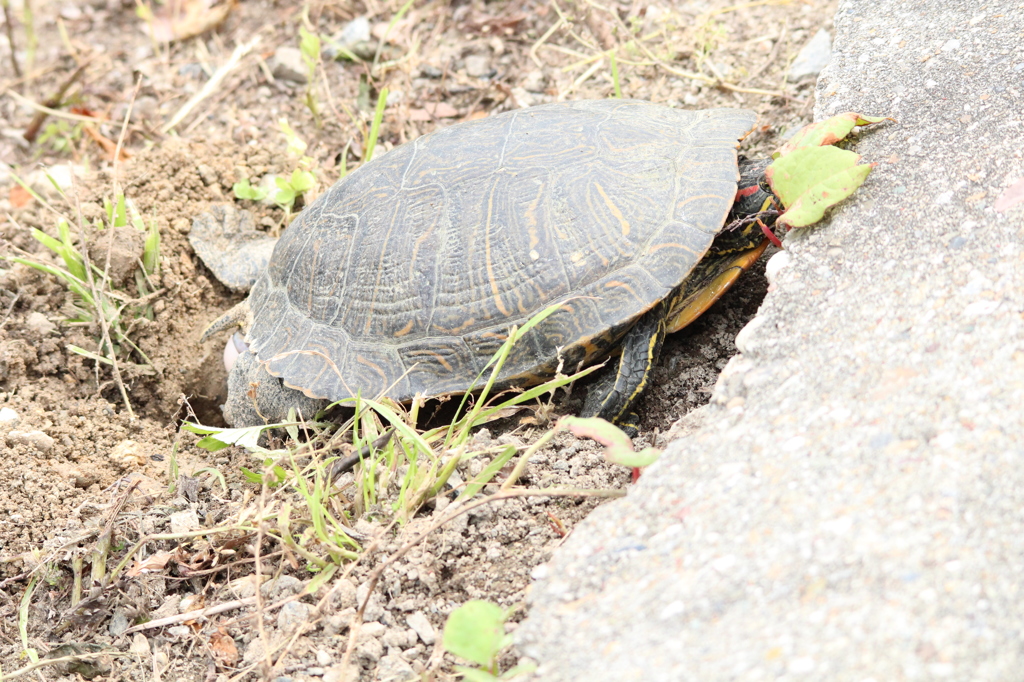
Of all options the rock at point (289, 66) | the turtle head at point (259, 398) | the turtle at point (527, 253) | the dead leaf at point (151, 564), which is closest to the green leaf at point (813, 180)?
the turtle at point (527, 253)

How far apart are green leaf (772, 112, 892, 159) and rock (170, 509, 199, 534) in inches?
99.6

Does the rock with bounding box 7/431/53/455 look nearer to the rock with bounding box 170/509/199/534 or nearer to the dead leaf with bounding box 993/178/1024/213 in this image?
the rock with bounding box 170/509/199/534

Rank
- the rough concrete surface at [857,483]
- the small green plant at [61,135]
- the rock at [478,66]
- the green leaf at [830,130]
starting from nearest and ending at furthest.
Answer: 1. the rough concrete surface at [857,483]
2. the green leaf at [830,130]
3. the rock at [478,66]
4. the small green plant at [61,135]

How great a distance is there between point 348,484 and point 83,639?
970 mm

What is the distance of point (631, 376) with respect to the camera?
2803mm

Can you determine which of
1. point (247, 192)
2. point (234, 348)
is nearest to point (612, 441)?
point (234, 348)

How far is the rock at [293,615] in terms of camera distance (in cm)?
226

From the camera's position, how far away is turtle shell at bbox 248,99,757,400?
2807 millimetres

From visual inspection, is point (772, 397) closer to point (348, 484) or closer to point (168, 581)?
point (348, 484)

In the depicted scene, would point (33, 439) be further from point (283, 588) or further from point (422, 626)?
point (422, 626)

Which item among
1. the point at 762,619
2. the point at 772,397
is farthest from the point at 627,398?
the point at 762,619

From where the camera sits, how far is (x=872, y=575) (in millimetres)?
1542

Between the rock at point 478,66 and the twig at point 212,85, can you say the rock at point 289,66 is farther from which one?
the rock at point 478,66

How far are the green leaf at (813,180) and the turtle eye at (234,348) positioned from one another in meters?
2.57
